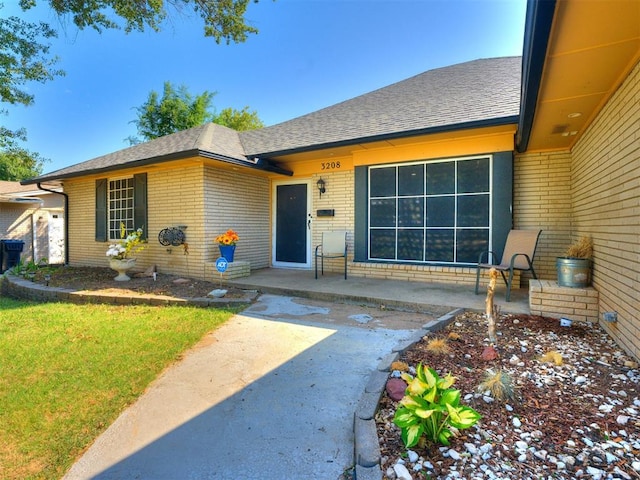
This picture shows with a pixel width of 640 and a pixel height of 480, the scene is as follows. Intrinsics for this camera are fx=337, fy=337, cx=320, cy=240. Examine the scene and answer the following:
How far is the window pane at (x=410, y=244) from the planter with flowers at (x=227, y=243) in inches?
122

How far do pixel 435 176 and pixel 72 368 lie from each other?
5.67 meters

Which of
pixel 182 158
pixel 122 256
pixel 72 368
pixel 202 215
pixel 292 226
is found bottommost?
pixel 72 368

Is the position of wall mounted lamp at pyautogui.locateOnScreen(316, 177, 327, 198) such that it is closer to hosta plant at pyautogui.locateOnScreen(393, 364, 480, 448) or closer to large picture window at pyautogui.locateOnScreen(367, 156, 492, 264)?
large picture window at pyautogui.locateOnScreen(367, 156, 492, 264)

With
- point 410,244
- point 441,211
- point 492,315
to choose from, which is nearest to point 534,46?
point 492,315

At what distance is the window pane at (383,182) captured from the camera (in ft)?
21.0

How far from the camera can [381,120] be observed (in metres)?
6.59

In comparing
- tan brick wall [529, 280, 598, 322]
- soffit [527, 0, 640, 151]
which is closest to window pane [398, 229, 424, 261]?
tan brick wall [529, 280, 598, 322]

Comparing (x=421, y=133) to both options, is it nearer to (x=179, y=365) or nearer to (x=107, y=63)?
(x=179, y=365)

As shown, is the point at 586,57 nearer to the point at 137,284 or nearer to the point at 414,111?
the point at 414,111

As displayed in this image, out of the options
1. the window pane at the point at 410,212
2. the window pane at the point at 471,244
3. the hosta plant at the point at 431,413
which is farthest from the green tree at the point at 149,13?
the hosta plant at the point at 431,413

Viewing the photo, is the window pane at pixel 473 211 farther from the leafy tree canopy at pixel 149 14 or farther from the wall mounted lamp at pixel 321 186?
the leafy tree canopy at pixel 149 14

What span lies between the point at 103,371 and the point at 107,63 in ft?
52.6

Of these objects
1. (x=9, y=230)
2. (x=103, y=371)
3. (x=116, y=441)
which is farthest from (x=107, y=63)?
(x=116, y=441)

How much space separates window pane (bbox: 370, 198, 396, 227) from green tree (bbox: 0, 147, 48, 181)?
71.3 feet
